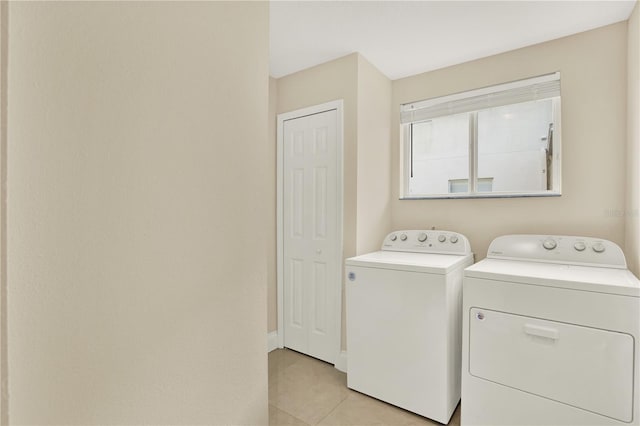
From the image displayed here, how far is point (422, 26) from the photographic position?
1.98 metres

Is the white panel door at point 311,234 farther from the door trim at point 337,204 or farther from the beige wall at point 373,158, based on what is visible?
the beige wall at point 373,158

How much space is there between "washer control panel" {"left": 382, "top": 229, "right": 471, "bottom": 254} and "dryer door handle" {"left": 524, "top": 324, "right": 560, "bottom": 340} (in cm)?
76

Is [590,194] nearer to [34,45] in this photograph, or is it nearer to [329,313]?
[329,313]

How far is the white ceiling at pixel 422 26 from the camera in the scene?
1794mm

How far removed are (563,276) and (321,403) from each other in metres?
1.54

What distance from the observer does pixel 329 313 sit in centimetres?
248

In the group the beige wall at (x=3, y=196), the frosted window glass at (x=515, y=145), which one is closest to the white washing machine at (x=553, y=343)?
the frosted window glass at (x=515, y=145)

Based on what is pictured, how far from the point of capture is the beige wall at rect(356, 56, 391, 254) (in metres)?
2.36

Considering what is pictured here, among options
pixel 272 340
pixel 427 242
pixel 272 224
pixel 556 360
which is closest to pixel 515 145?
pixel 427 242

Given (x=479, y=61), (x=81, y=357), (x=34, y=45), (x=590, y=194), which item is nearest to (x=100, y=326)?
(x=81, y=357)

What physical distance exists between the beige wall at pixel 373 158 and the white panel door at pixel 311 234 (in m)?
0.20

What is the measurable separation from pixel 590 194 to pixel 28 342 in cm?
265

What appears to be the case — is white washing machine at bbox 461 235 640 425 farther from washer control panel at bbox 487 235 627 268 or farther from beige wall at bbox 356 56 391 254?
beige wall at bbox 356 56 391 254

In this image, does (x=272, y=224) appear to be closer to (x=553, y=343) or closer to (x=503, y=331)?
(x=503, y=331)
